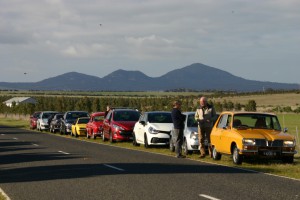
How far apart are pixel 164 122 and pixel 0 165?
9.51 metres

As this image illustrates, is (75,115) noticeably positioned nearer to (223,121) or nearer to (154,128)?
(154,128)

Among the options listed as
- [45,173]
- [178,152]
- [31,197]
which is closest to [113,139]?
[178,152]

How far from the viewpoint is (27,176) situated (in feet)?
50.9

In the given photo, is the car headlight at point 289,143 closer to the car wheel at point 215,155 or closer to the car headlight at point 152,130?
the car wheel at point 215,155

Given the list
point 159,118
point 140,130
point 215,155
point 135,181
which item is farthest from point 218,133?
point 140,130

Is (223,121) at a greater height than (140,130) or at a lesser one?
greater

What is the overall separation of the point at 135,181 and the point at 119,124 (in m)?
17.1

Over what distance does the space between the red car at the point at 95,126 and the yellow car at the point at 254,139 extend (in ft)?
55.2

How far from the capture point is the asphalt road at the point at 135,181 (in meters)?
11.9

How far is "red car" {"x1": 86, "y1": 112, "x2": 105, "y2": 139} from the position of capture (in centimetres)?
3625

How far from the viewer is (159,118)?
2725 cm

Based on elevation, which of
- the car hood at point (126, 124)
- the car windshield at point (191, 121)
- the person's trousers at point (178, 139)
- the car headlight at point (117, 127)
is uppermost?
the car windshield at point (191, 121)

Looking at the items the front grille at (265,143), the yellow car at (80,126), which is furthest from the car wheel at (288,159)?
the yellow car at (80,126)

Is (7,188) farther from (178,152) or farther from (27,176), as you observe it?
(178,152)
